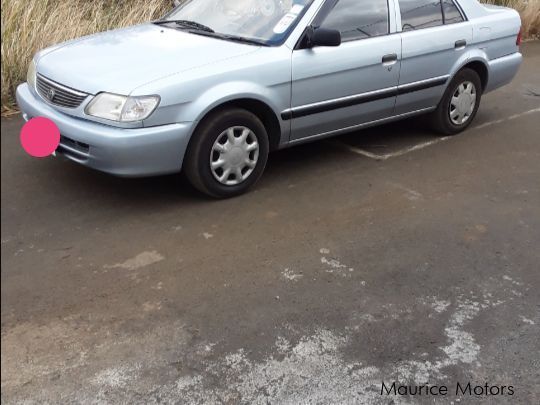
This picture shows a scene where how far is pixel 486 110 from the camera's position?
7367 millimetres

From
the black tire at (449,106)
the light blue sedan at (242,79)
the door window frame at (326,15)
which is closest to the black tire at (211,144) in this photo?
the light blue sedan at (242,79)

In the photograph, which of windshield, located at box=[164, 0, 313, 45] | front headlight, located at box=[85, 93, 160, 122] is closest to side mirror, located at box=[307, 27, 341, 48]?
windshield, located at box=[164, 0, 313, 45]

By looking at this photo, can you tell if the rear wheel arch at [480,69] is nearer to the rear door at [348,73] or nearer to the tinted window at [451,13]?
the tinted window at [451,13]

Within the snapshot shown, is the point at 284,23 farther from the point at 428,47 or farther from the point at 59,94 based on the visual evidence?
the point at 59,94

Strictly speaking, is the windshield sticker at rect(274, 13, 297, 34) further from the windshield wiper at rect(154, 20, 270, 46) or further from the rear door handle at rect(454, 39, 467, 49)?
the rear door handle at rect(454, 39, 467, 49)

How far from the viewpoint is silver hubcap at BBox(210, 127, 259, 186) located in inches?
179

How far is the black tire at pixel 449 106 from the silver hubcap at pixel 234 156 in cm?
230

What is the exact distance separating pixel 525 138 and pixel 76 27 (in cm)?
468

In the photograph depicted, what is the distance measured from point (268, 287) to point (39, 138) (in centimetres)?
234

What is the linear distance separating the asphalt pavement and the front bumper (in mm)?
190

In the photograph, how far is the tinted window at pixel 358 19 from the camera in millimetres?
5102

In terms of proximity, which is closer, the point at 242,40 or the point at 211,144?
the point at 211,144

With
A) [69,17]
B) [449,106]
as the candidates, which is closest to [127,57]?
[69,17]

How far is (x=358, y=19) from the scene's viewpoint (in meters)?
5.24
